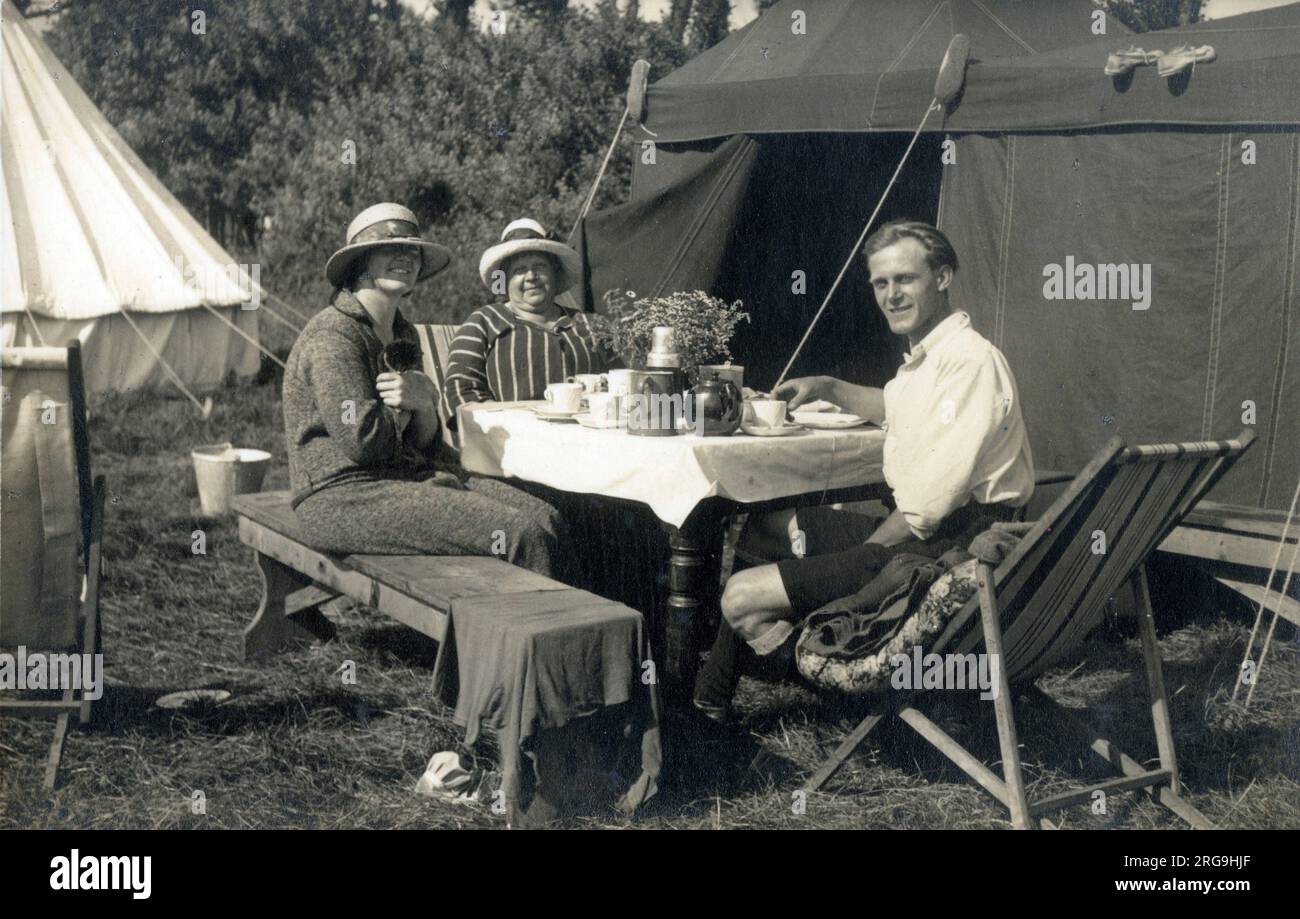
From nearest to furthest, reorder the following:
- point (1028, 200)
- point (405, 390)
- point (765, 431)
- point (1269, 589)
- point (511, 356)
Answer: point (765, 431) < point (405, 390) < point (1269, 589) < point (511, 356) < point (1028, 200)

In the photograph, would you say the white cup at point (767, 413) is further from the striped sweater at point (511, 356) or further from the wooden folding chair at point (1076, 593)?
the striped sweater at point (511, 356)

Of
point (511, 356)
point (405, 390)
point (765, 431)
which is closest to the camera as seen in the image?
point (765, 431)

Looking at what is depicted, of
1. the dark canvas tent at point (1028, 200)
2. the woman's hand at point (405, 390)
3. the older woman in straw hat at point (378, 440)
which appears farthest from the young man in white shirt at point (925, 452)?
the dark canvas tent at point (1028, 200)

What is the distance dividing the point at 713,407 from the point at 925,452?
0.64 meters

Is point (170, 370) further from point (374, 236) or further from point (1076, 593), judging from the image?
point (1076, 593)

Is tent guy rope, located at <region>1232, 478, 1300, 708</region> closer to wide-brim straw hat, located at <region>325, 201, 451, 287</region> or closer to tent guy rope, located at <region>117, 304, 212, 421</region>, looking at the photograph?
wide-brim straw hat, located at <region>325, 201, 451, 287</region>

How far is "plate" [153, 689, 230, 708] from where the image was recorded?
11.8 feet

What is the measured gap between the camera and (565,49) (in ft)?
33.1

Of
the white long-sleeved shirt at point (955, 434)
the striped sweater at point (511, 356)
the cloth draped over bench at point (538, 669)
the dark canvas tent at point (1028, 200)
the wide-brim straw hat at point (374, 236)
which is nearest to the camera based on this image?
the cloth draped over bench at point (538, 669)

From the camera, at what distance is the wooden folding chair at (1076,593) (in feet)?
8.77

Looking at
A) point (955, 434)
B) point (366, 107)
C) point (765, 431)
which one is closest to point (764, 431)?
point (765, 431)

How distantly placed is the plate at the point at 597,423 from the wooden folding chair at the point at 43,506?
4.45ft

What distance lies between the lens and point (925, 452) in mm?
3000
